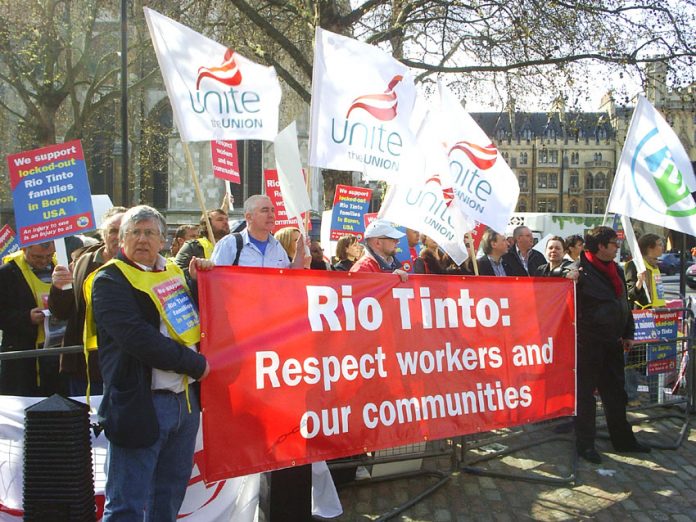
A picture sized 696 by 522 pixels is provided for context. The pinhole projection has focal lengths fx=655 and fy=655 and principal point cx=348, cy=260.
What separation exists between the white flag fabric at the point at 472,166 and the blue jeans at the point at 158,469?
8.64ft

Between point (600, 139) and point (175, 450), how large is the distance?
10267cm

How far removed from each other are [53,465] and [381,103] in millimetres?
3079

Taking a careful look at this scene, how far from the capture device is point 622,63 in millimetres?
Result: 12406

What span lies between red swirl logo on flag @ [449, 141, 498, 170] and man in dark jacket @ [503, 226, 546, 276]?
7.55ft

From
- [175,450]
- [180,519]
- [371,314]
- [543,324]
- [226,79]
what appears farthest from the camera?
[543,324]

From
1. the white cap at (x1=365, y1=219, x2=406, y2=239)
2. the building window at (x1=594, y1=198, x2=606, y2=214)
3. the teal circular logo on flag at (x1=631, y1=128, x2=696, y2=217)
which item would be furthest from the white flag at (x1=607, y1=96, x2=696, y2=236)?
the building window at (x1=594, y1=198, x2=606, y2=214)

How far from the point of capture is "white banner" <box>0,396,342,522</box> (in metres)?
3.63

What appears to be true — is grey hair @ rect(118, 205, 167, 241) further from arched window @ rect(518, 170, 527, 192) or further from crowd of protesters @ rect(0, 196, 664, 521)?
arched window @ rect(518, 170, 527, 192)

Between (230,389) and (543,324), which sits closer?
(230,389)

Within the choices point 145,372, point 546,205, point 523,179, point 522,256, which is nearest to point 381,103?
point 145,372

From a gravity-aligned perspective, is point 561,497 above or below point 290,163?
below

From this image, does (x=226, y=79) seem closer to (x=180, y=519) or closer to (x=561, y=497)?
(x=180, y=519)

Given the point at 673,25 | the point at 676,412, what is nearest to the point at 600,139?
the point at 673,25

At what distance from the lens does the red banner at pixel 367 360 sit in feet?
11.3
